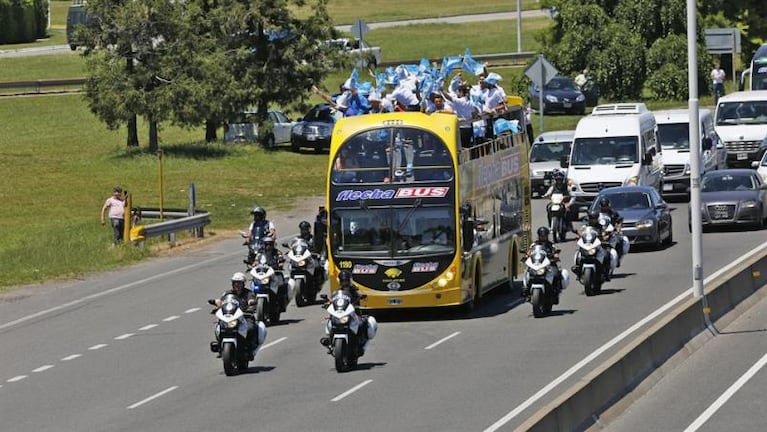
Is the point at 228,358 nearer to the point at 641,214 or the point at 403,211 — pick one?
the point at 403,211

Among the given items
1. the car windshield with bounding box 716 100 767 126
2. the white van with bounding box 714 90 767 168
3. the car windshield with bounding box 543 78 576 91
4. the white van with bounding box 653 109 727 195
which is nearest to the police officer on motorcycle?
the white van with bounding box 653 109 727 195

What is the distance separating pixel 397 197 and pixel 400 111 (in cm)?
224

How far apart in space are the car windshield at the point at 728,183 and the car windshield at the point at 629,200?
293 centimetres

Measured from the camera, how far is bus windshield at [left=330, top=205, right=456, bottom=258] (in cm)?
2802

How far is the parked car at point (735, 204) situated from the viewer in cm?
3922

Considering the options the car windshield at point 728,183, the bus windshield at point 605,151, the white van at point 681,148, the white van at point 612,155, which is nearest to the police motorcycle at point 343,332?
the car windshield at point 728,183

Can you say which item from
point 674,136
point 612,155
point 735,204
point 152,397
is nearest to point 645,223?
point 735,204

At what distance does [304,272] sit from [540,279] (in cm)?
459

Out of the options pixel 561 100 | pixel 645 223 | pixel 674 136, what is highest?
pixel 561 100

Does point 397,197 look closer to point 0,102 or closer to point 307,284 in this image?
point 307,284

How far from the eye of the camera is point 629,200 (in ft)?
124

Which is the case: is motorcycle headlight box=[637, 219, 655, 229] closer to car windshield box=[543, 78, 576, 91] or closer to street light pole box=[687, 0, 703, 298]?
street light pole box=[687, 0, 703, 298]

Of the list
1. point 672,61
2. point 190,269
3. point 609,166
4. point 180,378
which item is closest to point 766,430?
point 180,378

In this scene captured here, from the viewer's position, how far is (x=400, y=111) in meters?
29.8
